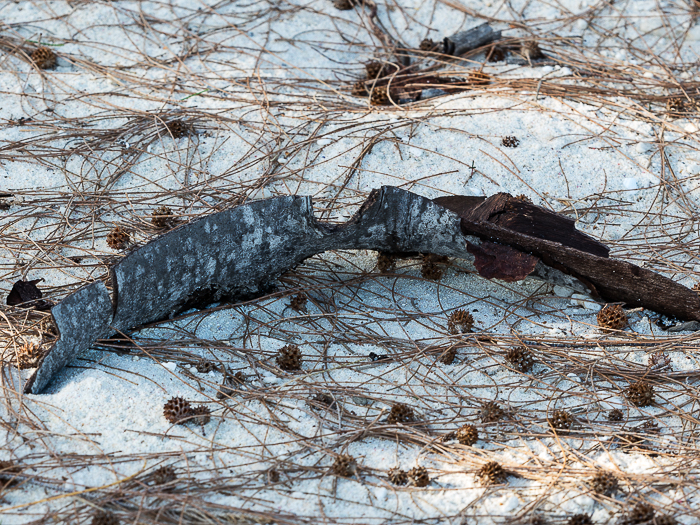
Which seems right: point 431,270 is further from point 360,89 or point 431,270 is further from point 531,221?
point 360,89

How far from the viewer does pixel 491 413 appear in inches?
112

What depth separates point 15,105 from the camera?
15.6 feet

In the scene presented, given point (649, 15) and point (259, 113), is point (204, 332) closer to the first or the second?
point (259, 113)

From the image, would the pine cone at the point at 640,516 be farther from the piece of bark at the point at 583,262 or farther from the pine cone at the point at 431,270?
the pine cone at the point at 431,270

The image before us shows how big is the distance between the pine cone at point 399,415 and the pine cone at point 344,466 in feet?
0.95

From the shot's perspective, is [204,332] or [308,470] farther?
[204,332]

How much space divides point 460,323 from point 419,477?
3.32ft

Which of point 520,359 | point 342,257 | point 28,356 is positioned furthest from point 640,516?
point 28,356

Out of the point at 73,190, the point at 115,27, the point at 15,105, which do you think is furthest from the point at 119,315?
the point at 115,27

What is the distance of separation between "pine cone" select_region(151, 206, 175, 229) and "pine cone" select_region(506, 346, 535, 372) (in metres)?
2.04

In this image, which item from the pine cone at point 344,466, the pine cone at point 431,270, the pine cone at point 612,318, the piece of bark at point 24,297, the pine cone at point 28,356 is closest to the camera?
the pine cone at point 344,466

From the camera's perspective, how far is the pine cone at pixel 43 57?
198 inches

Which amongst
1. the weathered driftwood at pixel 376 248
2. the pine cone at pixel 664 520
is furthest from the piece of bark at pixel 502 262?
the pine cone at pixel 664 520

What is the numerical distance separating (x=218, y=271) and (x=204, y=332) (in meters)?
0.31
